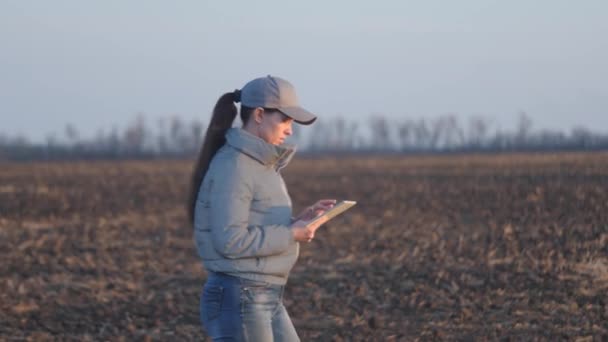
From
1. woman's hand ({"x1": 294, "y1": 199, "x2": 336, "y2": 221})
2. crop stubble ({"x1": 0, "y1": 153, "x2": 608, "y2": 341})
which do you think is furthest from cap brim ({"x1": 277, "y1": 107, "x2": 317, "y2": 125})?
crop stubble ({"x1": 0, "y1": 153, "x2": 608, "y2": 341})

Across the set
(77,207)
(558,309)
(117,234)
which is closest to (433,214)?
(117,234)

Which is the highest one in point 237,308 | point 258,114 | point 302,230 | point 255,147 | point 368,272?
point 258,114

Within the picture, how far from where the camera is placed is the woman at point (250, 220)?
10.8 feet

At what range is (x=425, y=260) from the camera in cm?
1184

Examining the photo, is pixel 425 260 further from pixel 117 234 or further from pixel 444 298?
pixel 117 234

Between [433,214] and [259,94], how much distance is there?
608 inches

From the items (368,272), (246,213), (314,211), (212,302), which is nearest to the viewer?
(246,213)

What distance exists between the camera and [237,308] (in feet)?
11.0

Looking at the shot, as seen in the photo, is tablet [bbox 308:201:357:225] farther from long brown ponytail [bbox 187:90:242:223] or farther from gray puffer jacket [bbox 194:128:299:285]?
long brown ponytail [bbox 187:90:242:223]

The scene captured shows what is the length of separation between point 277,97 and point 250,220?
47 cm

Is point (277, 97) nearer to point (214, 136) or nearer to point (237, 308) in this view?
point (214, 136)

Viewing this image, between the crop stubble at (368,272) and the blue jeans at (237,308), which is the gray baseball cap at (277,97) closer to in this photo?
the blue jeans at (237,308)

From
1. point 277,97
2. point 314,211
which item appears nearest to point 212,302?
point 314,211

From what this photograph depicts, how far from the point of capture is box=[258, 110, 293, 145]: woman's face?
3.43 m
